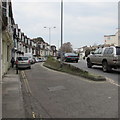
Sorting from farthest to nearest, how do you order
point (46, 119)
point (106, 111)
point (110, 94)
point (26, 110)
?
point (110, 94), point (26, 110), point (106, 111), point (46, 119)

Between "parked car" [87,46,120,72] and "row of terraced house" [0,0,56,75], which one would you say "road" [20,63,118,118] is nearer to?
"parked car" [87,46,120,72]

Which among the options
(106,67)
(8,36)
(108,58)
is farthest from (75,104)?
(8,36)

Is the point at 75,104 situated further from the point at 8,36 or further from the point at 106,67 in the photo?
the point at 8,36

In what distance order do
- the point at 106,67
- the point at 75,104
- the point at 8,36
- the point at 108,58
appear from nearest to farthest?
the point at 75,104, the point at 108,58, the point at 106,67, the point at 8,36

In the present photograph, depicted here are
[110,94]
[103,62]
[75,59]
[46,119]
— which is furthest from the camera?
[75,59]

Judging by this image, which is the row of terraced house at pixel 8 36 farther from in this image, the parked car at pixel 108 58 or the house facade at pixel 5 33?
the parked car at pixel 108 58

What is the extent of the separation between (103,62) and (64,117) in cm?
894

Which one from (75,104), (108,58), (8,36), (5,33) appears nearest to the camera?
(75,104)

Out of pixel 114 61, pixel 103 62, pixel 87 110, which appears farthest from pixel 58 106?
pixel 103 62

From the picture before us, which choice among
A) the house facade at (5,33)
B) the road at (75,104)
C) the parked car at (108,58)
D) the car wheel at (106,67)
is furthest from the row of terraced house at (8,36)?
the car wheel at (106,67)

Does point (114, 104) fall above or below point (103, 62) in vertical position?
below

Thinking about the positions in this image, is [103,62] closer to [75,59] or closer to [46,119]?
[46,119]

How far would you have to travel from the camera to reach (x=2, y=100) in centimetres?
642

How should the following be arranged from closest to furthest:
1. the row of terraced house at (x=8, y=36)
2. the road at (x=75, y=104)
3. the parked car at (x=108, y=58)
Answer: the road at (x=75, y=104) → the parked car at (x=108, y=58) → the row of terraced house at (x=8, y=36)
